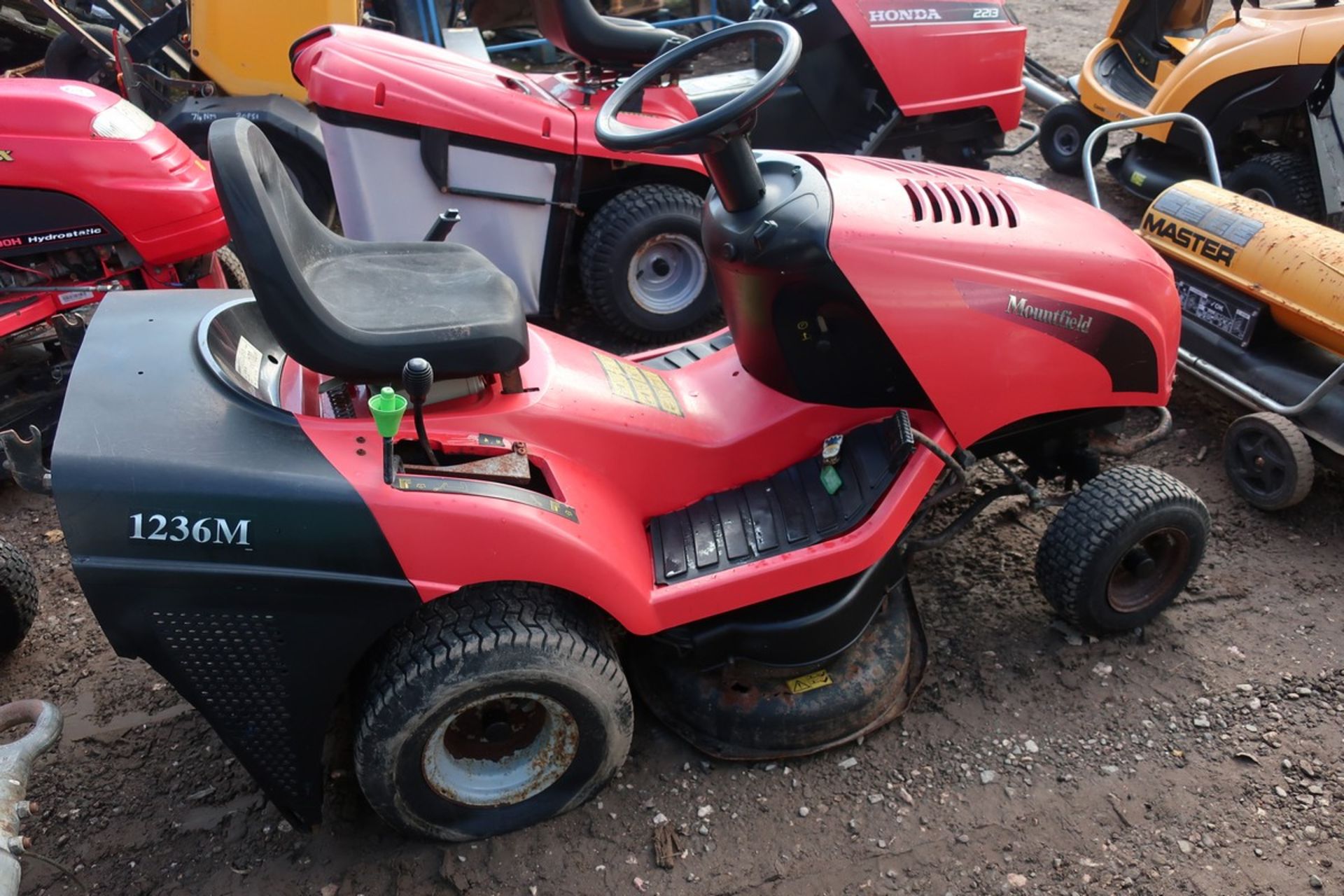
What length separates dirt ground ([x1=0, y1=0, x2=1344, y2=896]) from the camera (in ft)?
7.30

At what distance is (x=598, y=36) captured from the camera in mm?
3701

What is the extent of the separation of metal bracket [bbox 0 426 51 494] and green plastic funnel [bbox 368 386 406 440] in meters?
0.56

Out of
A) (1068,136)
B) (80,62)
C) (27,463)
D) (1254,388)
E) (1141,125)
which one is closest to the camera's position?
(27,463)

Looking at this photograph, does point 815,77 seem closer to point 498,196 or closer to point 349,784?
point 498,196

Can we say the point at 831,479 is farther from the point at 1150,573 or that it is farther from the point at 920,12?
the point at 920,12

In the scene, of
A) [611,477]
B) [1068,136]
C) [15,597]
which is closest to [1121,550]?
[611,477]

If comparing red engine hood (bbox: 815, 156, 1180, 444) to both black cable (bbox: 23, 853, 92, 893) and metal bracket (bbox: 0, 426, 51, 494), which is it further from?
black cable (bbox: 23, 853, 92, 893)

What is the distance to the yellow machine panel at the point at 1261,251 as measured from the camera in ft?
10.6

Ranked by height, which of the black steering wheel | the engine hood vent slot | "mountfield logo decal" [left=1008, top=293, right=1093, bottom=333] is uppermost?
the black steering wheel

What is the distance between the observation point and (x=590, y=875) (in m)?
2.24

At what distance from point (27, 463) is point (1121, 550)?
2403 mm

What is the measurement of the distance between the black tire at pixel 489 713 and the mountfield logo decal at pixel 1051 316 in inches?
46.4

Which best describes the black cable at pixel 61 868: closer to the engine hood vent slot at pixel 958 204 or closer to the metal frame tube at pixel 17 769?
the metal frame tube at pixel 17 769

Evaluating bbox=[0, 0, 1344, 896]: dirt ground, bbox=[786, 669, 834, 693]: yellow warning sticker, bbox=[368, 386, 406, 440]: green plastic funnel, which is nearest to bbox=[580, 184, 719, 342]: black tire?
bbox=[0, 0, 1344, 896]: dirt ground
